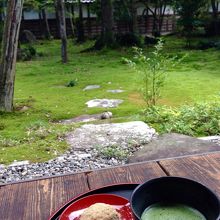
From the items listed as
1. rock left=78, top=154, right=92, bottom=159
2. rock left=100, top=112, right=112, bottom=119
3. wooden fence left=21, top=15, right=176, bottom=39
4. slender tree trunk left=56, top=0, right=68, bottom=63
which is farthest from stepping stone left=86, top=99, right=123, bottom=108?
wooden fence left=21, top=15, right=176, bottom=39

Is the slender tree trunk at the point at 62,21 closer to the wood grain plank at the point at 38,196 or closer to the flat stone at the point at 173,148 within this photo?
the flat stone at the point at 173,148

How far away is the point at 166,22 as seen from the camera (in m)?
23.7

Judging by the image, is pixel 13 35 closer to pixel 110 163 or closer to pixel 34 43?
pixel 110 163

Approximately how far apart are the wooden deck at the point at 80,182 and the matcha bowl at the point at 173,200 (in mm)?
249

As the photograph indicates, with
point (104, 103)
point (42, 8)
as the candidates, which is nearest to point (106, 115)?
point (104, 103)

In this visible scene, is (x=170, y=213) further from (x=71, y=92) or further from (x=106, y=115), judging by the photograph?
(x=71, y=92)

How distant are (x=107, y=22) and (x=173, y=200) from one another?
48.7ft

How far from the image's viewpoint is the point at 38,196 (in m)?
1.28

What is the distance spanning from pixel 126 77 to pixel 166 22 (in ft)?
51.2

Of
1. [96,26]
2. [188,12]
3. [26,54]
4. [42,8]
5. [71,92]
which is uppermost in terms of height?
[42,8]

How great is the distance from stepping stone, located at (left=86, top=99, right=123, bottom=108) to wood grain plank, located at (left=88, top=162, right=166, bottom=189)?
15.8 feet

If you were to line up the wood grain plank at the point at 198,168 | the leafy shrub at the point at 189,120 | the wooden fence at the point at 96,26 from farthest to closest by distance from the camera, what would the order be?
the wooden fence at the point at 96,26
the leafy shrub at the point at 189,120
the wood grain plank at the point at 198,168

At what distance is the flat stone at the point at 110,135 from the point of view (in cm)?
356

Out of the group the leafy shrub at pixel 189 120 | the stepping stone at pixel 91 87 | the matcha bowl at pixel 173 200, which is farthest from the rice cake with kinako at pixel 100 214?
the stepping stone at pixel 91 87
